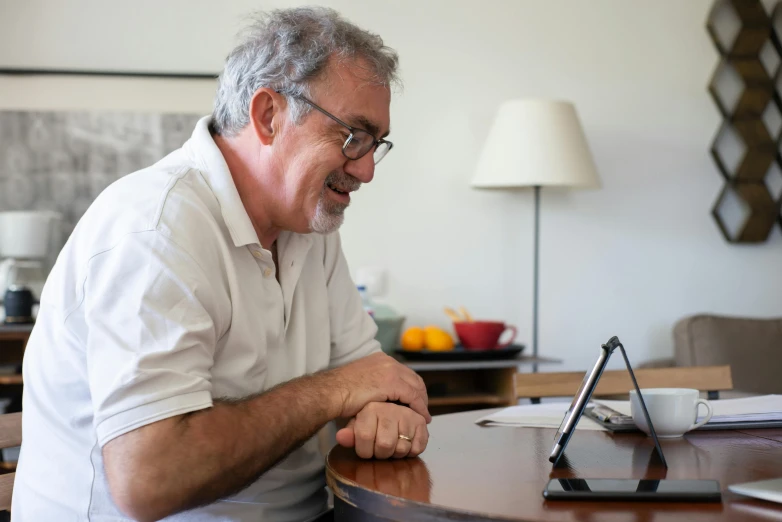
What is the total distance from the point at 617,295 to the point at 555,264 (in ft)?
1.04

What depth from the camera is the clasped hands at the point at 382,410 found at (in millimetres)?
1182

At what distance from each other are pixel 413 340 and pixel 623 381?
3.84 feet

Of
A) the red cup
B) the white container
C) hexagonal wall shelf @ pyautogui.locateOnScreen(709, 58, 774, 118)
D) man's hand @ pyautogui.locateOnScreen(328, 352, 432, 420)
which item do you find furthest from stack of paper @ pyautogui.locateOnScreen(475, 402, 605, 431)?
hexagonal wall shelf @ pyautogui.locateOnScreen(709, 58, 774, 118)

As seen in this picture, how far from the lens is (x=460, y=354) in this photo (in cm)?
289

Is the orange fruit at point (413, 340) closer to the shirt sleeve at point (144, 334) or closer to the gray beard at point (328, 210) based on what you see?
the gray beard at point (328, 210)

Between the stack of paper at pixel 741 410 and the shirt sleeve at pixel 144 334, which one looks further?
the stack of paper at pixel 741 410

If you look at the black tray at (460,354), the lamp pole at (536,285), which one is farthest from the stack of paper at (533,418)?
the lamp pole at (536,285)

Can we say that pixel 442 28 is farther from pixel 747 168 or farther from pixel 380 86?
pixel 380 86

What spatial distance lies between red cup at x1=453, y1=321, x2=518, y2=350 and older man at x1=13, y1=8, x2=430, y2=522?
1.38 m

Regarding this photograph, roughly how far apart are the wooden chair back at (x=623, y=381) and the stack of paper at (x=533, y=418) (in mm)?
192

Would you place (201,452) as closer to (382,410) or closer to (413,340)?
(382,410)

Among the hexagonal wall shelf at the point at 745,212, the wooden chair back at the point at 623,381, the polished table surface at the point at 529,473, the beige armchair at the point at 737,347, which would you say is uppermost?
the hexagonal wall shelf at the point at 745,212

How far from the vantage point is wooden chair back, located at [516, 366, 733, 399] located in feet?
5.93

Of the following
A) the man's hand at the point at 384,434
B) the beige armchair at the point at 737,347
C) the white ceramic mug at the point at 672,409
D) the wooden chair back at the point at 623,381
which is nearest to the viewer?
the man's hand at the point at 384,434
